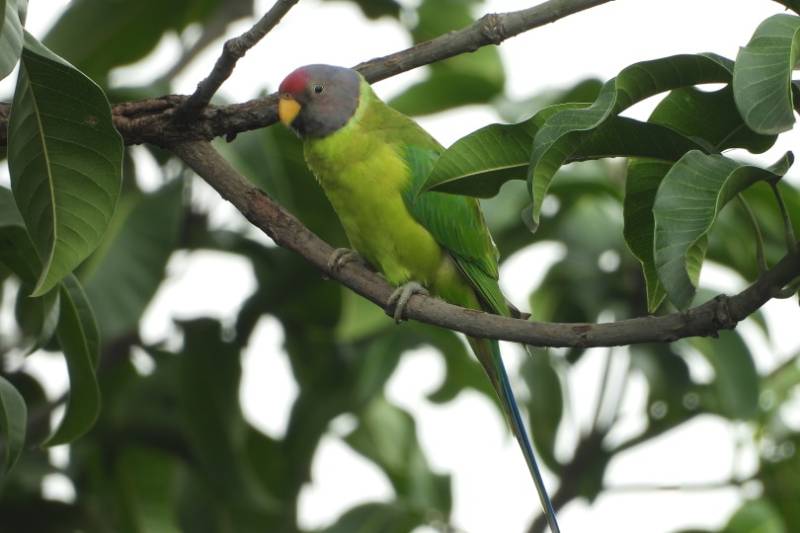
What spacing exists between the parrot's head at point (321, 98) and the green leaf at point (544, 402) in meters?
0.91

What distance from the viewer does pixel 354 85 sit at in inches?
109

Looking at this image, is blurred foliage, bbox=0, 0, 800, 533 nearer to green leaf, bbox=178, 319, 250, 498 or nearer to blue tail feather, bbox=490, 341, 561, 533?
green leaf, bbox=178, 319, 250, 498

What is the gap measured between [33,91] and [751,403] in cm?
210

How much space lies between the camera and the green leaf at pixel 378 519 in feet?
9.55

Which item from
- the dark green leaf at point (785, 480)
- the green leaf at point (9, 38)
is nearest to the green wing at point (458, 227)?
the dark green leaf at point (785, 480)

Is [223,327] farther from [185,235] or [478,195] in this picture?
[478,195]

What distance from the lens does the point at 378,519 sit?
2.93 metres

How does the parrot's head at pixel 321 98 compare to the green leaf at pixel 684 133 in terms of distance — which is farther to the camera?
the parrot's head at pixel 321 98

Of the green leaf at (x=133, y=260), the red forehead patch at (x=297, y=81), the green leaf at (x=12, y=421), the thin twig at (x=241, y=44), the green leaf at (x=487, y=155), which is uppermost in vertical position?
the red forehead patch at (x=297, y=81)

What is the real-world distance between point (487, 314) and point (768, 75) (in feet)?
1.54

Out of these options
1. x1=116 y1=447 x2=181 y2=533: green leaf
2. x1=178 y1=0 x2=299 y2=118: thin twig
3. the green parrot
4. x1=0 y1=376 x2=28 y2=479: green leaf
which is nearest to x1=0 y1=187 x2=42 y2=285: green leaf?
x1=0 y1=376 x2=28 y2=479: green leaf

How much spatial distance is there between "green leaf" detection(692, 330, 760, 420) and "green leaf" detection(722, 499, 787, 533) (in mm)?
379

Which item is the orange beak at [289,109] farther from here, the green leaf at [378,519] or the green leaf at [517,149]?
the green leaf at [378,519]

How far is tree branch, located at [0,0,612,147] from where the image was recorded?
66.9 inches
